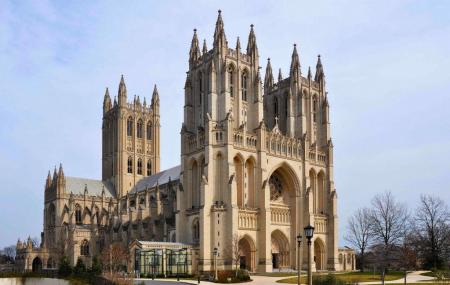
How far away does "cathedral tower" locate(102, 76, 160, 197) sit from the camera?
12562cm

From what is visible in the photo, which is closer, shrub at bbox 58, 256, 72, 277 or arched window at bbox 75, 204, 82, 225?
shrub at bbox 58, 256, 72, 277

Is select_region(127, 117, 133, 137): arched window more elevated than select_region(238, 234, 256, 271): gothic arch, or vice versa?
select_region(127, 117, 133, 137): arched window

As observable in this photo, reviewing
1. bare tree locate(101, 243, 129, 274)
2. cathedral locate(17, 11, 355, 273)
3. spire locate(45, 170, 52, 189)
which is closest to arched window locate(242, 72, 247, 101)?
cathedral locate(17, 11, 355, 273)

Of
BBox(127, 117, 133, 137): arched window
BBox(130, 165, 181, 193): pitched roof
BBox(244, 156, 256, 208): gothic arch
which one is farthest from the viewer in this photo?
BBox(127, 117, 133, 137): arched window

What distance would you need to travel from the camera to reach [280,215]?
83.8 m

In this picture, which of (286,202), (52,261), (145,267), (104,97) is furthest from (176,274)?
(104,97)

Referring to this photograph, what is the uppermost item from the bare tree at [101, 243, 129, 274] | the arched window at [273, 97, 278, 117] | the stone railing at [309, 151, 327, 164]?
the arched window at [273, 97, 278, 117]

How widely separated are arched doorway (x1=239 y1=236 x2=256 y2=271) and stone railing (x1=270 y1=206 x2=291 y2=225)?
5.42 meters

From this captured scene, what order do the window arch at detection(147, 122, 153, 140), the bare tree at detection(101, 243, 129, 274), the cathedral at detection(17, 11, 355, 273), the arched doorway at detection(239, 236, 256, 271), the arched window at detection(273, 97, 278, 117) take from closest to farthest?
the bare tree at detection(101, 243, 129, 274) → the cathedral at detection(17, 11, 355, 273) → the arched doorway at detection(239, 236, 256, 271) → the arched window at detection(273, 97, 278, 117) → the window arch at detection(147, 122, 153, 140)

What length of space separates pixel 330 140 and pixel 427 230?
22201 millimetres

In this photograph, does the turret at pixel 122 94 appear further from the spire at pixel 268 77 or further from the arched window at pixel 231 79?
the arched window at pixel 231 79

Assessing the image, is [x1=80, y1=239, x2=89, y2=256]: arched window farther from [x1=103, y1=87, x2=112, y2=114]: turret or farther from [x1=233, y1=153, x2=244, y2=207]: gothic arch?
[x1=233, y1=153, x2=244, y2=207]: gothic arch

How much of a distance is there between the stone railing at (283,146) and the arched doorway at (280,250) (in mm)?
11965

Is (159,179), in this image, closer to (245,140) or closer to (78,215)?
(78,215)
